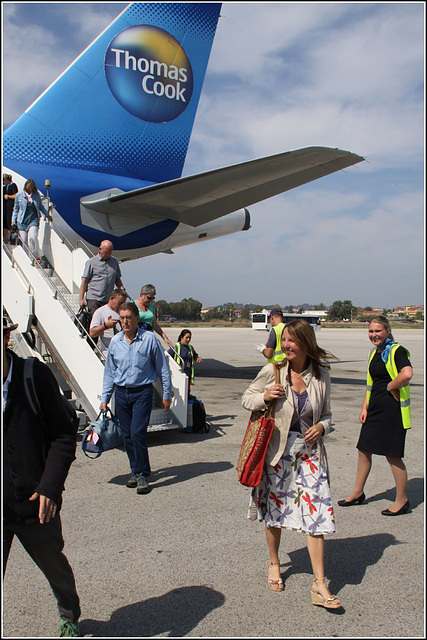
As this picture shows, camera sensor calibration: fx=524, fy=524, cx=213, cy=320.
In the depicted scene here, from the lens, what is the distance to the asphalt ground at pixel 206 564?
2.84 metres

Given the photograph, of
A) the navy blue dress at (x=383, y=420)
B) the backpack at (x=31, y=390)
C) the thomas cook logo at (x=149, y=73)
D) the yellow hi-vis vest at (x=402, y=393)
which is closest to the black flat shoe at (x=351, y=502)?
the navy blue dress at (x=383, y=420)

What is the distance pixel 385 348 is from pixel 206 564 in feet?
8.27

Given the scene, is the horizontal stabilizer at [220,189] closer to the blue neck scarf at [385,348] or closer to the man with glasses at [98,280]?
the man with glasses at [98,280]

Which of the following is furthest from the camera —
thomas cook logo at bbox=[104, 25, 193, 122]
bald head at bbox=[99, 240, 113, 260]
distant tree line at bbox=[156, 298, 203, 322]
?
distant tree line at bbox=[156, 298, 203, 322]

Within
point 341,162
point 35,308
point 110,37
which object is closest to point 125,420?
point 35,308

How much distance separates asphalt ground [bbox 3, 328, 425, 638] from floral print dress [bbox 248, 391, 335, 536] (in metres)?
0.44

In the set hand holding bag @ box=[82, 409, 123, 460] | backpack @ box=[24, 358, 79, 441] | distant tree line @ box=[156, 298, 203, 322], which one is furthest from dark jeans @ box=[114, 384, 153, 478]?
distant tree line @ box=[156, 298, 203, 322]

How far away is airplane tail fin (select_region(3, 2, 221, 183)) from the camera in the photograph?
457 inches

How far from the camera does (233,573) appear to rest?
339 centimetres

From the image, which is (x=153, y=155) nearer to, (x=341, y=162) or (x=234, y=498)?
(x=341, y=162)

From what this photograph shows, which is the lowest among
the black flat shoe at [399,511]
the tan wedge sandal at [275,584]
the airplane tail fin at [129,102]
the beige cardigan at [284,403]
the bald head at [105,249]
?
the black flat shoe at [399,511]

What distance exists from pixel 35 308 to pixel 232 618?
5387mm

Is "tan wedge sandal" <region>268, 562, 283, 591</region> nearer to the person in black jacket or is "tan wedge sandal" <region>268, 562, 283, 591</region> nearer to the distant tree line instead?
the person in black jacket

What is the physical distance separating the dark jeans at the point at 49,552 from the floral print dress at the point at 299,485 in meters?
1.30
